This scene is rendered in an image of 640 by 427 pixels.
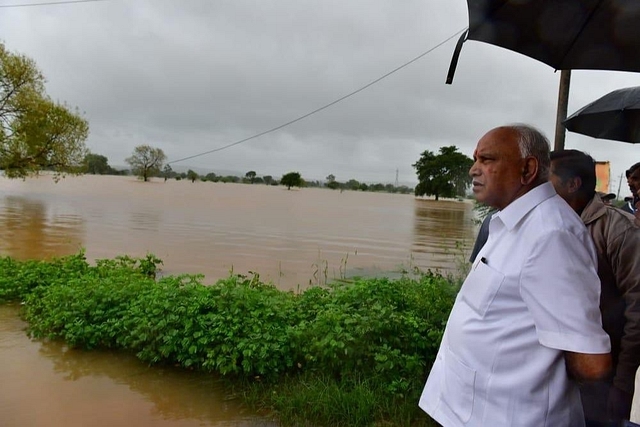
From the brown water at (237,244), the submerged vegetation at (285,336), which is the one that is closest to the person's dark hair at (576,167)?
the submerged vegetation at (285,336)

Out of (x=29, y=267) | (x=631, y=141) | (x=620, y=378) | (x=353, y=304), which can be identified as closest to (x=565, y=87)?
(x=631, y=141)

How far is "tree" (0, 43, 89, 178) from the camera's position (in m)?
25.6

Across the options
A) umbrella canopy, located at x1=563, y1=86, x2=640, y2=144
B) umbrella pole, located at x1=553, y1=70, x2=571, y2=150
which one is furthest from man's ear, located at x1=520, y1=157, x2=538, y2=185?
umbrella pole, located at x1=553, y1=70, x2=571, y2=150

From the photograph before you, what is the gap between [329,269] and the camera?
37.2 ft

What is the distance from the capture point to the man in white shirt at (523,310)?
Answer: 1.30 m

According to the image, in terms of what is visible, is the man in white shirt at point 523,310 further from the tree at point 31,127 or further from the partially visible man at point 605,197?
the tree at point 31,127

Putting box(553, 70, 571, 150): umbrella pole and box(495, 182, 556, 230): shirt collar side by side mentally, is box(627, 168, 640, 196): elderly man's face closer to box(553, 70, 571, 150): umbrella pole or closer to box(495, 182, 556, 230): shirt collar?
box(553, 70, 571, 150): umbrella pole

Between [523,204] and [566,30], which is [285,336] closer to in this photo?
[523,204]

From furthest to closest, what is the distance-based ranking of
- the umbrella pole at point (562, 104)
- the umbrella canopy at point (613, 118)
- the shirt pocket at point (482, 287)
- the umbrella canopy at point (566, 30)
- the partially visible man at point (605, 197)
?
the umbrella pole at point (562, 104), the umbrella canopy at point (613, 118), the partially visible man at point (605, 197), the umbrella canopy at point (566, 30), the shirt pocket at point (482, 287)

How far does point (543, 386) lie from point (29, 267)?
25.4 ft

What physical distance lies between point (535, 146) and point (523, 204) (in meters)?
0.22

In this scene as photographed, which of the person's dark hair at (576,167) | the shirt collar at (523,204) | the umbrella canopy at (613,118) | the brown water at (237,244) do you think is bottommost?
the brown water at (237,244)

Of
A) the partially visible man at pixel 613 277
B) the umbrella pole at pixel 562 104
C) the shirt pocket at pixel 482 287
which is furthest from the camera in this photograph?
the umbrella pole at pixel 562 104

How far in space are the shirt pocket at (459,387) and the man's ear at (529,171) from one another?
691mm
